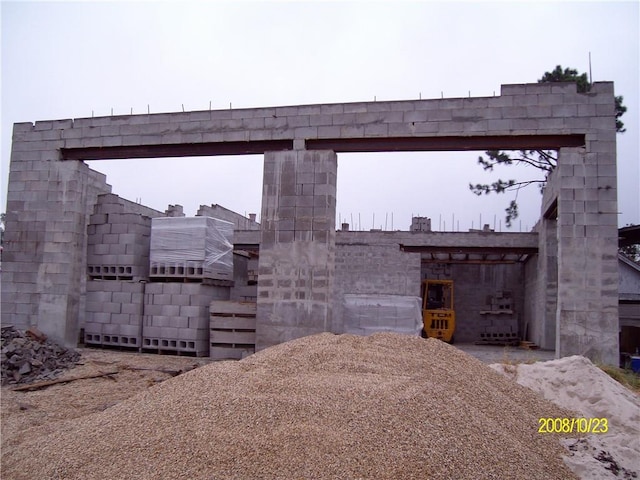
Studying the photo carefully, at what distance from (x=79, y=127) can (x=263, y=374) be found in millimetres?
9333

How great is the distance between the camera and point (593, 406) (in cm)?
656

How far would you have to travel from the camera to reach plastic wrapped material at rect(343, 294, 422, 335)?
13.5m

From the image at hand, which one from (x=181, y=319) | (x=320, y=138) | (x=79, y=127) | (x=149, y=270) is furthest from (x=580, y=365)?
(x=79, y=127)

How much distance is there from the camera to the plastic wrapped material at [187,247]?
1175 cm

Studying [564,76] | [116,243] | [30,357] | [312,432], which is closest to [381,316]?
[116,243]

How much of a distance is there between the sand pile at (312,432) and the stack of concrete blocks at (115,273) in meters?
6.20

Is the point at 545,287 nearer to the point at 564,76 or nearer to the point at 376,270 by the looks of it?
the point at 376,270

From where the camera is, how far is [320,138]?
10789 mm

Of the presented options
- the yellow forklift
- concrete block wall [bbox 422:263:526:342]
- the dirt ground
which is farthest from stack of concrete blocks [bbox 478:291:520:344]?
the dirt ground

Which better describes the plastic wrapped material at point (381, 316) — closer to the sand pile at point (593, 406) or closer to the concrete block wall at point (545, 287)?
the concrete block wall at point (545, 287)

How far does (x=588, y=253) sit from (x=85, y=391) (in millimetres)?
9415

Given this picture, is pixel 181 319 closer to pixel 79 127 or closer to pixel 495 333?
pixel 79 127

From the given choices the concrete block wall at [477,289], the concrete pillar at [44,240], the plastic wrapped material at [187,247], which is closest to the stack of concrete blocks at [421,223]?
the concrete block wall at [477,289]

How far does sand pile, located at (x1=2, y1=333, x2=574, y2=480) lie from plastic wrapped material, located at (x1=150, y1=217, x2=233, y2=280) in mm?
5589
